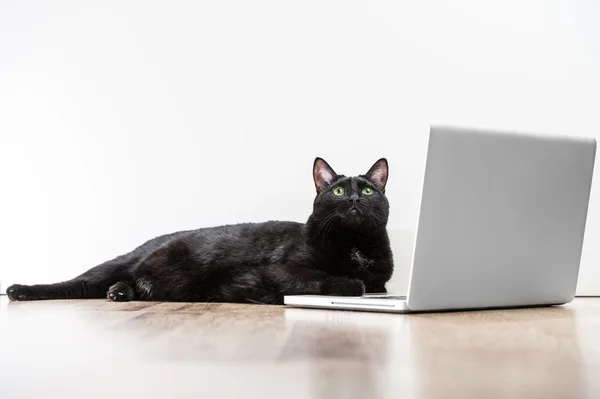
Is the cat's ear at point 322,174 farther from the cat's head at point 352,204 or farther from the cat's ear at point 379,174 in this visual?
the cat's ear at point 379,174

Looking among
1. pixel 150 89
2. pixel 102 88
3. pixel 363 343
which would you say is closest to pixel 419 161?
pixel 150 89

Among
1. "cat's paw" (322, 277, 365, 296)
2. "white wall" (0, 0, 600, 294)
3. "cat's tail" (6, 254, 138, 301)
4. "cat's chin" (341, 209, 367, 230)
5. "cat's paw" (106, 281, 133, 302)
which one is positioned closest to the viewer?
"cat's paw" (322, 277, 365, 296)

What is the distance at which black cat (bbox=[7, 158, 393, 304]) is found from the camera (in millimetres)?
2172

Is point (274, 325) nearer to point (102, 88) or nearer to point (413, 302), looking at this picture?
point (413, 302)

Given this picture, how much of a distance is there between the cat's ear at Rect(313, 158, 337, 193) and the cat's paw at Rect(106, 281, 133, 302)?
2.45ft

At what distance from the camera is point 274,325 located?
4.63 ft

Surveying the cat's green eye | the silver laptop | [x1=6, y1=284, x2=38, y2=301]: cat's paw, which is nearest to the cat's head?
the cat's green eye

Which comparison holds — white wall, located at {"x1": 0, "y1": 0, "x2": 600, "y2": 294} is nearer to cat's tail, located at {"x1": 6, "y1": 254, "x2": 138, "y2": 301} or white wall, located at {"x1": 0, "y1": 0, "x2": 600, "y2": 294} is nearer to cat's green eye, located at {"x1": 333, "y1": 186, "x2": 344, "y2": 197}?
cat's tail, located at {"x1": 6, "y1": 254, "x2": 138, "y2": 301}

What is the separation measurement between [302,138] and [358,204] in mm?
710

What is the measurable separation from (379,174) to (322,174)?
0.20 metres

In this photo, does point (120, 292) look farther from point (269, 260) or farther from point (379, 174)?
point (379, 174)

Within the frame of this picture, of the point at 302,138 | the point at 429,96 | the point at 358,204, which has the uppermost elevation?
the point at 429,96

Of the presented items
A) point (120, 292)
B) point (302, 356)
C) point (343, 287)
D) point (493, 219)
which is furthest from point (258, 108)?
point (302, 356)

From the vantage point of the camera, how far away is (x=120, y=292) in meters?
2.29
